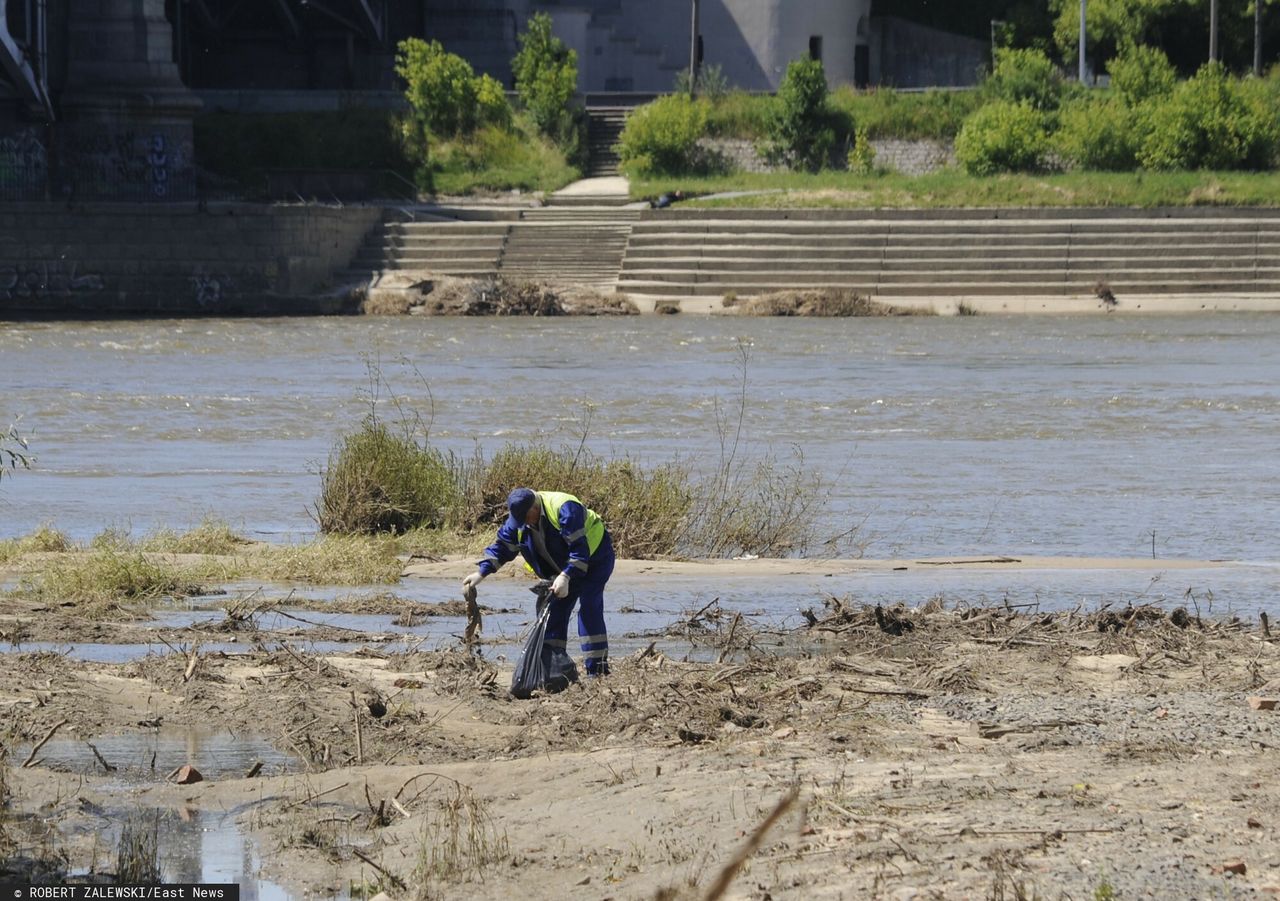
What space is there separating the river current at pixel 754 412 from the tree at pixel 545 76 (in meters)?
14.8

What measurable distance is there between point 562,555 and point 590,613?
330 mm

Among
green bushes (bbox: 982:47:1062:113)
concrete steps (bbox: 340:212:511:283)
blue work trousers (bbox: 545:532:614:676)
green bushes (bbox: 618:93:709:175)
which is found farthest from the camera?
green bushes (bbox: 982:47:1062:113)

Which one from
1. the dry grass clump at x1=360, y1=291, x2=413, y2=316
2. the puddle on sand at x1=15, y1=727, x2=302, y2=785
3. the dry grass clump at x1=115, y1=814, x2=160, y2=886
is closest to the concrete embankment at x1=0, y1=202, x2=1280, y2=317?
the dry grass clump at x1=360, y1=291, x2=413, y2=316

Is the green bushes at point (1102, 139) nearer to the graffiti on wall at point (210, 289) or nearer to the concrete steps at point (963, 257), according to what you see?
the concrete steps at point (963, 257)

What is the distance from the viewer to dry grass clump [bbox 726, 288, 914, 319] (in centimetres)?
4041

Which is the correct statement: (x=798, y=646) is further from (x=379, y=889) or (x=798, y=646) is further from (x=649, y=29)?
(x=649, y=29)

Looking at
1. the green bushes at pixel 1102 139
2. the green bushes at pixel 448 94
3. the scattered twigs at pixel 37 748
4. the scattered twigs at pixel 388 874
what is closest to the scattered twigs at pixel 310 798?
the scattered twigs at pixel 388 874

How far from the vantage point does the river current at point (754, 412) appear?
636 inches

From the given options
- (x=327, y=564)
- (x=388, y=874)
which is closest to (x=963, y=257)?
(x=327, y=564)

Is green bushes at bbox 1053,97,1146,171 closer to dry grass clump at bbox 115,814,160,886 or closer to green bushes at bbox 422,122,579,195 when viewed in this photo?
green bushes at bbox 422,122,579,195

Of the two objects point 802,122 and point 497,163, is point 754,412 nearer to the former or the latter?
point 497,163

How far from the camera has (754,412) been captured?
79.9 feet

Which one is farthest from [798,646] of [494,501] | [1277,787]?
[494,501]

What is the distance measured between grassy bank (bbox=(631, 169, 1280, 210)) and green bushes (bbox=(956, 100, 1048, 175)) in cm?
93
